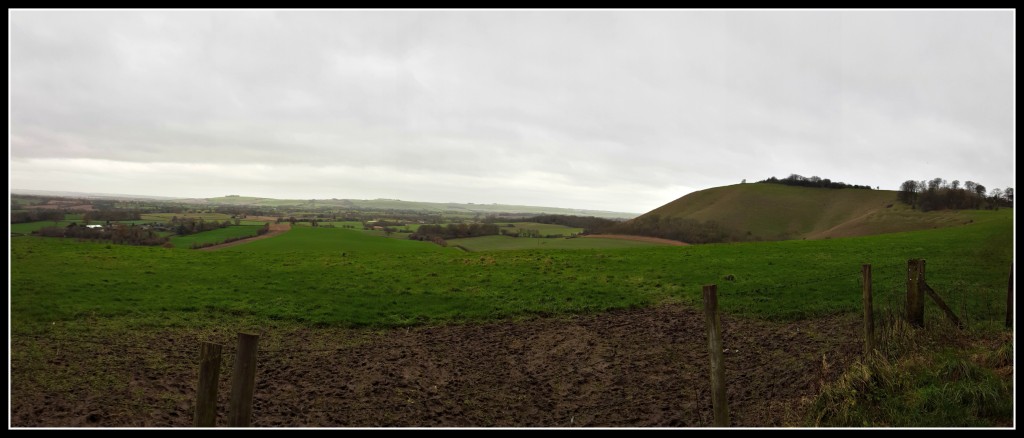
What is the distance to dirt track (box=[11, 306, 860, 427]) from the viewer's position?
380 inches

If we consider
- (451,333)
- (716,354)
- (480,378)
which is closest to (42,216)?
(451,333)

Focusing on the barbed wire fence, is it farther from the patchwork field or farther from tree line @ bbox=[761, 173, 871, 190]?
tree line @ bbox=[761, 173, 871, 190]

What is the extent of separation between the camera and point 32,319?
594 inches

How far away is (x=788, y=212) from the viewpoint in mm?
112938

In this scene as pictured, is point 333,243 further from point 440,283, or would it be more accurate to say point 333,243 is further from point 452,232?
point 440,283

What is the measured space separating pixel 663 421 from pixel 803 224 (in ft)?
373

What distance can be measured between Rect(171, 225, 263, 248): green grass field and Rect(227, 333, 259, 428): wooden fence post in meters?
38.9

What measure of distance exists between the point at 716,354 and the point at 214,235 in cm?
4739

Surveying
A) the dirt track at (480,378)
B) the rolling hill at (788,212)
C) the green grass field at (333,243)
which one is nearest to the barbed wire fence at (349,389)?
the dirt track at (480,378)

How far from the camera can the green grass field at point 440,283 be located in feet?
58.3

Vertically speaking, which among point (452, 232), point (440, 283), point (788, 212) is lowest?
point (440, 283)

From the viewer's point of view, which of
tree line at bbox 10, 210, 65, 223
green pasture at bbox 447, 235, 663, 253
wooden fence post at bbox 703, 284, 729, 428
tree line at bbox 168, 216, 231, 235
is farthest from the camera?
green pasture at bbox 447, 235, 663, 253

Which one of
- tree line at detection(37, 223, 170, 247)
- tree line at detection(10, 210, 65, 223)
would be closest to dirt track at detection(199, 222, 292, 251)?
tree line at detection(37, 223, 170, 247)

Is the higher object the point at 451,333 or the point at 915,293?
the point at 915,293
